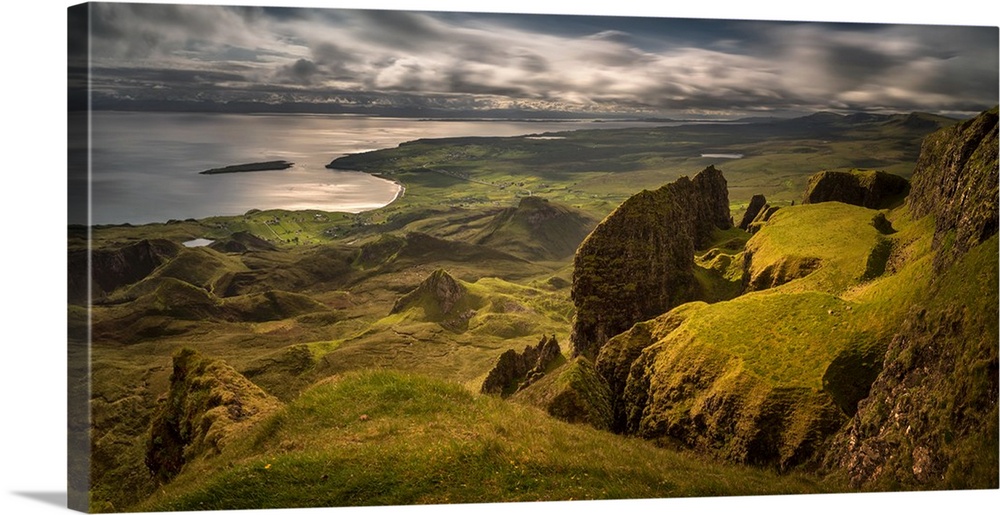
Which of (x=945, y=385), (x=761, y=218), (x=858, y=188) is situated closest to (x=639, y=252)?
(x=761, y=218)

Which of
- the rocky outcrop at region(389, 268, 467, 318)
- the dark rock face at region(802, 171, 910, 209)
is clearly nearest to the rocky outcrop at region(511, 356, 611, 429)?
the rocky outcrop at region(389, 268, 467, 318)

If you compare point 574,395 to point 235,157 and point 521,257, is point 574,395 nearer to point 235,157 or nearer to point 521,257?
point 521,257

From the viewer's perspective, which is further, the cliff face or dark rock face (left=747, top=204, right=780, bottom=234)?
dark rock face (left=747, top=204, right=780, bottom=234)

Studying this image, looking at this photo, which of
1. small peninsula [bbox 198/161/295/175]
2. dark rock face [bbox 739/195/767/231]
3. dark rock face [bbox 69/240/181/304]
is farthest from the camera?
dark rock face [bbox 739/195/767/231]

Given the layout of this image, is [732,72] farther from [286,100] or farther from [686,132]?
[286,100]

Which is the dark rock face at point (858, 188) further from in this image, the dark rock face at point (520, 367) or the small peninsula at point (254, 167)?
the small peninsula at point (254, 167)

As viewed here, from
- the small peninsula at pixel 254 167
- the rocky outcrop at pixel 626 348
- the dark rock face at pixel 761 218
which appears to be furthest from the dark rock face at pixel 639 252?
the small peninsula at pixel 254 167

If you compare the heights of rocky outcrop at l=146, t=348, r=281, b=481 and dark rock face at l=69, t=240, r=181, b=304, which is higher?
dark rock face at l=69, t=240, r=181, b=304

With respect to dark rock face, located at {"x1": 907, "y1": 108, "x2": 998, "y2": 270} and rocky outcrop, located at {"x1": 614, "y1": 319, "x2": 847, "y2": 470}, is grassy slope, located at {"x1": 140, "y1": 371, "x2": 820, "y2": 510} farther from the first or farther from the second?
dark rock face, located at {"x1": 907, "y1": 108, "x2": 998, "y2": 270}
